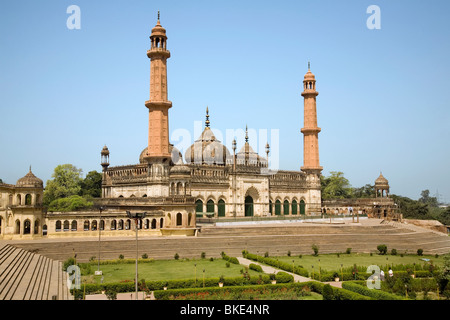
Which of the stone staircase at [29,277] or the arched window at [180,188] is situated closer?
the stone staircase at [29,277]

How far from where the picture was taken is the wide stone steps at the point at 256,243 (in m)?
30.9

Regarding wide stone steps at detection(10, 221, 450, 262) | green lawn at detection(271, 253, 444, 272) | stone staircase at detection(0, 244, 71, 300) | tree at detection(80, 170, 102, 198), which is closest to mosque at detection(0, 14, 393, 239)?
wide stone steps at detection(10, 221, 450, 262)

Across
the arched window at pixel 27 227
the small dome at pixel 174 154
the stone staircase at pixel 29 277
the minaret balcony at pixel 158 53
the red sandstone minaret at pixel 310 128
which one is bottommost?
the stone staircase at pixel 29 277

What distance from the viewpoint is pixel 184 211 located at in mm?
37375

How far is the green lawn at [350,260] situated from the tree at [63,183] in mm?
37684

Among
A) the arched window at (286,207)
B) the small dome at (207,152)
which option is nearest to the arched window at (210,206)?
the small dome at (207,152)

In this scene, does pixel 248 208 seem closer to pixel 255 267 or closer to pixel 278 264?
pixel 278 264

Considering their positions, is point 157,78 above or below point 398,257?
above

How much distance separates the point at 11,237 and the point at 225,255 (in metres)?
14.6

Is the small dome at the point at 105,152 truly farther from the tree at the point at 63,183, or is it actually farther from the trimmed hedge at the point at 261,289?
the trimmed hedge at the point at 261,289

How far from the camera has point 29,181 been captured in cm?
3344

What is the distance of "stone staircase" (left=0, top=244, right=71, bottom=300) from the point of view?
1952 cm
